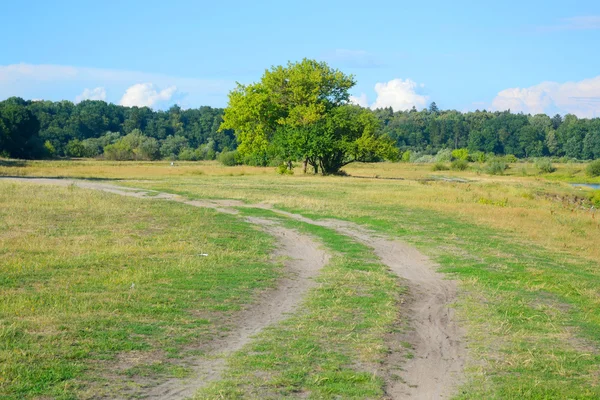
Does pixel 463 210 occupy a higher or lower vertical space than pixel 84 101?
lower

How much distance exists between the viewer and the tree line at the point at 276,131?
195ft

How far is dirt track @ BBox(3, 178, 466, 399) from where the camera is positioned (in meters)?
7.29

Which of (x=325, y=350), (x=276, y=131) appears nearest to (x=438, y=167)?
(x=276, y=131)

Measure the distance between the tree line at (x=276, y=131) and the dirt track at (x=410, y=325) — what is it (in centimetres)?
4064

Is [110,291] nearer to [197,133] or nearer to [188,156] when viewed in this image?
[188,156]

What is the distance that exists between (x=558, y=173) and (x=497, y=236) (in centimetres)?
7841

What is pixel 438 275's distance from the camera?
14789 mm

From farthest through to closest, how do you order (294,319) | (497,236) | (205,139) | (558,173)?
1. (205,139)
2. (558,173)
3. (497,236)
4. (294,319)

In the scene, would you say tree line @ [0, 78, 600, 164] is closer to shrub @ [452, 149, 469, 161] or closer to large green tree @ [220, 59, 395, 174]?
large green tree @ [220, 59, 395, 174]

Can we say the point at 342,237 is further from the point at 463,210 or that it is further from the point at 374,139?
the point at 374,139

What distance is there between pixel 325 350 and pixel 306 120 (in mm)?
51386

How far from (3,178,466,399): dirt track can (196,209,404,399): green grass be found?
218 mm

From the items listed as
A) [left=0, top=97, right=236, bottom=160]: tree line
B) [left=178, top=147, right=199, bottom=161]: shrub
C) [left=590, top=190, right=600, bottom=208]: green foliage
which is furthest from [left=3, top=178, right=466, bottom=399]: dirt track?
[left=178, top=147, right=199, bottom=161]: shrub

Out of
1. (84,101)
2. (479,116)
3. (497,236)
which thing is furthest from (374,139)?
(479,116)
